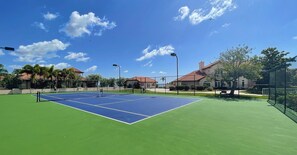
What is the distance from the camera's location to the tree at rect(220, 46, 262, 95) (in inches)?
760

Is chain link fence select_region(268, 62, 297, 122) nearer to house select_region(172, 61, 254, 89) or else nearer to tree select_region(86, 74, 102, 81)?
house select_region(172, 61, 254, 89)

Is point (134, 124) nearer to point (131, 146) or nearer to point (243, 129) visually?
point (131, 146)

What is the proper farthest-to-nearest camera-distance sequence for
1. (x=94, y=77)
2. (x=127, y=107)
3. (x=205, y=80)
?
(x=94, y=77), (x=205, y=80), (x=127, y=107)

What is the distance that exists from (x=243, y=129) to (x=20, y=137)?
25.5 feet

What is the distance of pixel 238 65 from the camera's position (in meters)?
20.6

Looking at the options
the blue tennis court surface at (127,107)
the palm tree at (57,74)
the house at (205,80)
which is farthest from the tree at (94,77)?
the blue tennis court surface at (127,107)

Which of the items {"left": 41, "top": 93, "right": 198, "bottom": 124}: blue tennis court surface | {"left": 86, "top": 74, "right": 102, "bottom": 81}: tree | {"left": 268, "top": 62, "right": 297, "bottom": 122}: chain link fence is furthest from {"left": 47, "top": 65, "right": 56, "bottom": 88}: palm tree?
{"left": 268, "top": 62, "right": 297, "bottom": 122}: chain link fence

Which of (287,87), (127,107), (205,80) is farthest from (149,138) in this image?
(205,80)

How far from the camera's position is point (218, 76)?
2188 cm

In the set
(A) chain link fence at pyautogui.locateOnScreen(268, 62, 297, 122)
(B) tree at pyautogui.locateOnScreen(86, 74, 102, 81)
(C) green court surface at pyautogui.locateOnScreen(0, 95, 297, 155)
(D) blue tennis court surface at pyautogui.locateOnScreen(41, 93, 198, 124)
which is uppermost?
(B) tree at pyautogui.locateOnScreen(86, 74, 102, 81)

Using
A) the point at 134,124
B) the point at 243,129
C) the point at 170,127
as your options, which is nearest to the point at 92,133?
the point at 134,124

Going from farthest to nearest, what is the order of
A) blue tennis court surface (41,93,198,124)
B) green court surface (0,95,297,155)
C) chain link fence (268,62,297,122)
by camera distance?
chain link fence (268,62,297,122), blue tennis court surface (41,93,198,124), green court surface (0,95,297,155)

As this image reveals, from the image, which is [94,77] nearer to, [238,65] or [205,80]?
[205,80]

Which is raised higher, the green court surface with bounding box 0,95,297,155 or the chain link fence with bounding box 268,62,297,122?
the chain link fence with bounding box 268,62,297,122
